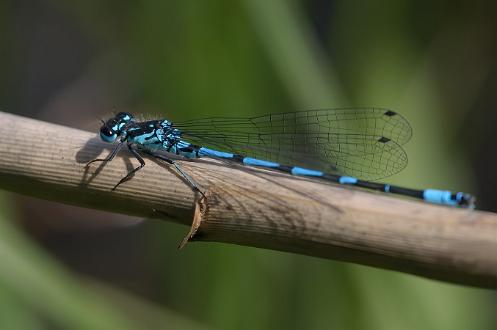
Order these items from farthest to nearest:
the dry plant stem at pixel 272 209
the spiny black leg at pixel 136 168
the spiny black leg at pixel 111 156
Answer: the spiny black leg at pixel 111 156 → the spiny black leg at pixel 136 168 → the dry plant stem at pixel 272 209

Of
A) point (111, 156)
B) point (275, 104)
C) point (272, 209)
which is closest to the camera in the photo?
point (272, 209)

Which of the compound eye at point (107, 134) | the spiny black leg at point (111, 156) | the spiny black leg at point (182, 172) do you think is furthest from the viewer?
the compound eye at point (107, 134)

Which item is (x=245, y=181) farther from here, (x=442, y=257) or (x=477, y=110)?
(x=477, y=110)

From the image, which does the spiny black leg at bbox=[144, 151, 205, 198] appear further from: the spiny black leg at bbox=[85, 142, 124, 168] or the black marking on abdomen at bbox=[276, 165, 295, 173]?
the black marking on abdomen at bbox=[276, 165, 295, 173]

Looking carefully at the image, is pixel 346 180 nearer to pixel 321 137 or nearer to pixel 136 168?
pixel 321 137

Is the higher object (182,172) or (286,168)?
(286,168)

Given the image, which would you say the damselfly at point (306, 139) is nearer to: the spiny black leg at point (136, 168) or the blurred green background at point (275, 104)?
the blurred green background at point (275, 104)

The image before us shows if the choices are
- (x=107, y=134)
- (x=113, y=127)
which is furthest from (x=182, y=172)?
(x=113, y=127)

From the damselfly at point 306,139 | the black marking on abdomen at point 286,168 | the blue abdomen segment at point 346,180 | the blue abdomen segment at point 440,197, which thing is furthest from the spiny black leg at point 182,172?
the blue abdomen segment at point 440,197
